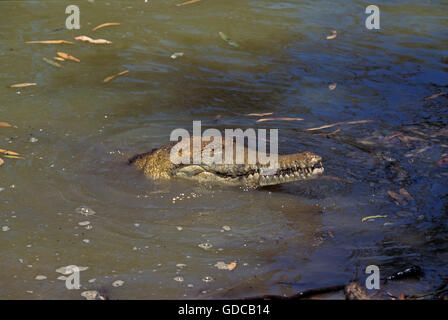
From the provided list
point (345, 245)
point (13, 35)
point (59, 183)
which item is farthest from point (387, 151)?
point (13, 35)

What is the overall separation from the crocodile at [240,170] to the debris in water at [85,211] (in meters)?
0.69

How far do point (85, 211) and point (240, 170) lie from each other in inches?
54.2

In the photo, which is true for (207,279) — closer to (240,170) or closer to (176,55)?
(240,170)

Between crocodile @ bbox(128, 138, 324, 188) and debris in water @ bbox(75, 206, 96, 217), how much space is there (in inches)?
27.1

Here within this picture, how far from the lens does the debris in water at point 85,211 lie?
4.96 metres

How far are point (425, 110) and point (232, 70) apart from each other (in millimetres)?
2460

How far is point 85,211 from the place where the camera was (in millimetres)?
4984

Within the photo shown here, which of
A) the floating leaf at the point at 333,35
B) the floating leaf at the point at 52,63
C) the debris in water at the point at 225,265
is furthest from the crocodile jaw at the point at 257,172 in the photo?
the floating leaf at the point at 333,35

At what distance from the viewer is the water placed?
171 inches

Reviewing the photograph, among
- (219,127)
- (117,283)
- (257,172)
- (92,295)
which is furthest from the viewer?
(219,127)

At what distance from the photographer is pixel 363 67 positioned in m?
→ 7.79

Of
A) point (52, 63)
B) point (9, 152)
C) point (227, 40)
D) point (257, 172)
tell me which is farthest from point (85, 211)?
point (227, 40)

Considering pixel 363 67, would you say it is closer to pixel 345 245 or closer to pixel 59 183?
pixel 345 245

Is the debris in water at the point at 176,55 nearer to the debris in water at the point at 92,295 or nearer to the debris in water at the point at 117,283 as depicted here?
the debris in water at the point at 117,283
